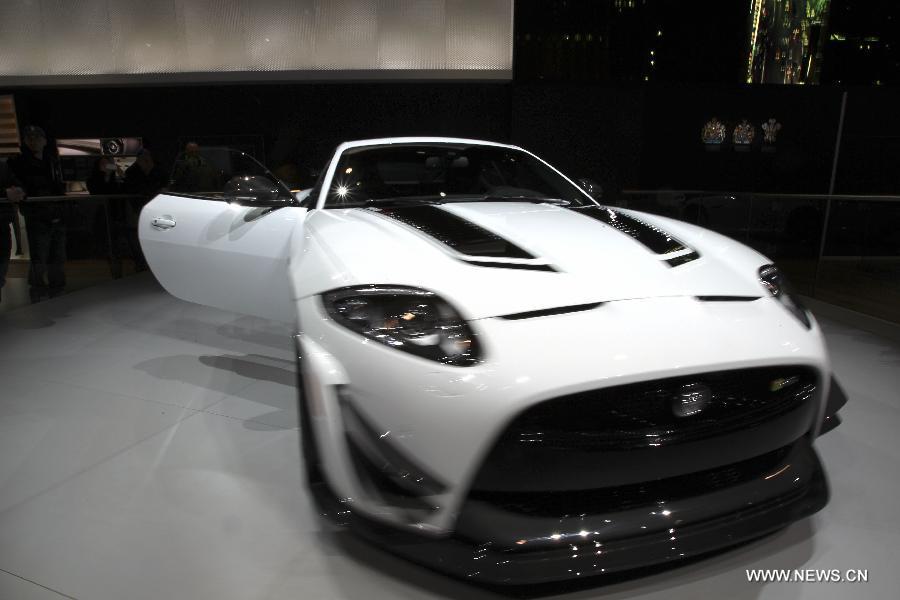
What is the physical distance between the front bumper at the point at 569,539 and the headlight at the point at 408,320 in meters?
0.33

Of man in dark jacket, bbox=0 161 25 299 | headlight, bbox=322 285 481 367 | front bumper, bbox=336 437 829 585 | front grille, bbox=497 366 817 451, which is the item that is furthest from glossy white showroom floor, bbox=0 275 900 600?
man in dark jacket, bbox=0 161 25 299

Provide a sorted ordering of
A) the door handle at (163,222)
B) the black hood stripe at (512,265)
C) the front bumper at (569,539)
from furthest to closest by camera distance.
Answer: the door handle at (163,222) → the black hood stripe at (512,265) → the front bumper at (569,539)

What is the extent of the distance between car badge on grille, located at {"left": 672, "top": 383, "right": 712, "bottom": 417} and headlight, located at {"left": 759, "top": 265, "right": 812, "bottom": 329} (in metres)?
0.46

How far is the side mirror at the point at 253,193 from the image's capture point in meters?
2.55

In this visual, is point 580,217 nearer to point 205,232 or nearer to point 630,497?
point 630,497

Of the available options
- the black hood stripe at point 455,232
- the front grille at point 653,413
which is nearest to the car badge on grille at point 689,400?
the front grille at point 653,413

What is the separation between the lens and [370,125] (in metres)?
7.70

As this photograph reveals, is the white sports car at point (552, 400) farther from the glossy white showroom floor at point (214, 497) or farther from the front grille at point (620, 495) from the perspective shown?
the glossy white showroom floor at point (214, 497)

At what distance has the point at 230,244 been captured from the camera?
2729 millimetres

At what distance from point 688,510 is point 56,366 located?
10.6 feet

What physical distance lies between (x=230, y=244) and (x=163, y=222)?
0.54 meters

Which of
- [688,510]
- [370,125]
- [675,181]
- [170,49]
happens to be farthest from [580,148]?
[688,510]

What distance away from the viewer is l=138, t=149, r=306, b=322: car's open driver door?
2.56 metres

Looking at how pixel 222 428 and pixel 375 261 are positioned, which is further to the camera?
pixel 222 428
